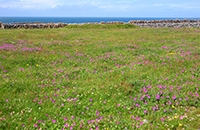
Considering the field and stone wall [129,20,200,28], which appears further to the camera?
stone wall [129,20,200,28]

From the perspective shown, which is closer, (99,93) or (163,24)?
(99,93)

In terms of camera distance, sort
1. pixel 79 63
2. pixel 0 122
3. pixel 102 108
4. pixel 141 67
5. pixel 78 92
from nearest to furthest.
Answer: pixel 0 122 → pixel 102 108 → pixel 78 92 → pixel 141 67 → pixel 79 63

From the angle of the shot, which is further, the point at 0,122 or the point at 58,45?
the point at 58,45

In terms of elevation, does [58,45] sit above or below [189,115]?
above

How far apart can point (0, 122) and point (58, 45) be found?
14.9 metres

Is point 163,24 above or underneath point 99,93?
above

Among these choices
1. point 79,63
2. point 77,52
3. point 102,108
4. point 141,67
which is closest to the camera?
point 102,108

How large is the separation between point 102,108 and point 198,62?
9.40m

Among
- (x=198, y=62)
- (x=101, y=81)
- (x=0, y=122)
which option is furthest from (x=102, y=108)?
(x=198, y=62)

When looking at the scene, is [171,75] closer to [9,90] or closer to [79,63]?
[79,63]

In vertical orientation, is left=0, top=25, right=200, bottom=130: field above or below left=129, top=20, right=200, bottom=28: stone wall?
below

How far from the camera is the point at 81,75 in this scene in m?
13.1

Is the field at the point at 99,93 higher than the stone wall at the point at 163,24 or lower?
lower

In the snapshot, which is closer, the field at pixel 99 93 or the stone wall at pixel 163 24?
the field at pixel 99 93
